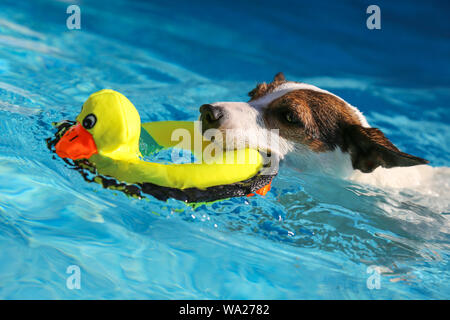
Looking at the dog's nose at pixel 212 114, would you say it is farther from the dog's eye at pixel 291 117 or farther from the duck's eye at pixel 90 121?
the duck's eye at pixel 90 121

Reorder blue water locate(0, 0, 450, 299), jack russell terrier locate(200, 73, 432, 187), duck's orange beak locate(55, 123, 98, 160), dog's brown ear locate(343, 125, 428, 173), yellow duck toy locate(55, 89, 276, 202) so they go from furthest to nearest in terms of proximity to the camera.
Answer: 1. jack russell terrier locate(200, 73, 432, 187)
2. dog's brown ear locate(343, 125, 428, 173)
3. blue water locate(0, 0, 450, 299)
4. duck's orange beak locate(55, 123, 98, 160)
5. yellow duck toy locate(55, 89, 276, 202)

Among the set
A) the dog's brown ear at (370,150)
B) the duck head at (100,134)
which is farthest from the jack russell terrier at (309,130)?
the duck head at (100,134)

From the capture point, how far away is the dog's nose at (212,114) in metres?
3.38

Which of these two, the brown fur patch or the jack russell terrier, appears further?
the brown fur patch

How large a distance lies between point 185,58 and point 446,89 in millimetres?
4662

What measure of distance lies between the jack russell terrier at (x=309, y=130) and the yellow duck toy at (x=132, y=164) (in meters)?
0.39

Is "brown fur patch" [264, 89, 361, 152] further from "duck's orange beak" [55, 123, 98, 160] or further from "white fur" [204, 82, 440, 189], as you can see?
"duck's orange beak" [55, 123, 98, 160]

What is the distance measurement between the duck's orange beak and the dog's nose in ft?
2.69

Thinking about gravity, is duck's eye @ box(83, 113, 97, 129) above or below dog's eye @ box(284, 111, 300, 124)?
below

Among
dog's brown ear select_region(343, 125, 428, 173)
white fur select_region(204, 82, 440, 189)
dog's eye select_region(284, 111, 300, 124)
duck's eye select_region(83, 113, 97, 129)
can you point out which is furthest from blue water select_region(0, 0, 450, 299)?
duck's eye select_region(83, 113, 97, 129)

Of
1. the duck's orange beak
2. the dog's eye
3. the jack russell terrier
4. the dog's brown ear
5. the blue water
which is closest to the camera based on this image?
the duck's orange beak

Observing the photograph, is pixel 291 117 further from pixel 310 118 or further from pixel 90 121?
pixel 90 121

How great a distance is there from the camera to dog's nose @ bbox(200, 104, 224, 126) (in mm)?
3381
